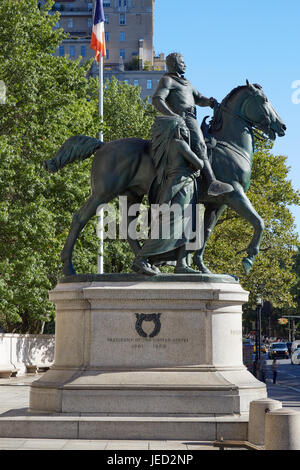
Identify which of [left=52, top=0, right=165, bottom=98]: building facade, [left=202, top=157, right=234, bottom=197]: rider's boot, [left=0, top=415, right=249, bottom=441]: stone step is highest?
[left=52, top=0, right=165, bottom=98]: building facade

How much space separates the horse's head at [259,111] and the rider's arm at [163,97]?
1491 mm

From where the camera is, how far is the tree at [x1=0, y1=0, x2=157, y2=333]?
28.0 metres

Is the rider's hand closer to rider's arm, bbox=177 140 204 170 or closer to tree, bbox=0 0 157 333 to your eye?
rider's arm, bbox=177 140 204 170

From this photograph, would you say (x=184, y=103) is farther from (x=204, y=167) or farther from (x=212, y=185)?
(x=212, y=185)

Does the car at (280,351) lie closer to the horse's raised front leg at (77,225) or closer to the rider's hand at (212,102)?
the rider's hand at (212,102)

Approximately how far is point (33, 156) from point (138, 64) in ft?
325

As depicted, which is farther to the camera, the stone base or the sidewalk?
the stone base

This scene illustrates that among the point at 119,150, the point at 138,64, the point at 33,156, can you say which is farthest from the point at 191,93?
the point at 138,64

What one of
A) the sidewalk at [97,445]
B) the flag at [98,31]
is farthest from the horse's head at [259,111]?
the flag at [98,31]

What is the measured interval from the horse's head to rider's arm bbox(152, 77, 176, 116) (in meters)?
1.49

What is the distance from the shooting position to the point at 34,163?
29.2m

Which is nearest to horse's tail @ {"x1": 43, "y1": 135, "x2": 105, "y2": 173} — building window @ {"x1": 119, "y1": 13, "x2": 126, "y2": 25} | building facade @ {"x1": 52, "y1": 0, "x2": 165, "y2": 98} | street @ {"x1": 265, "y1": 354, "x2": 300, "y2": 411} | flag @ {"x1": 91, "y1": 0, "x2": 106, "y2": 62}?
street @ {"x1": 265, "y1": 354, "x2": 300, "y2": 411}

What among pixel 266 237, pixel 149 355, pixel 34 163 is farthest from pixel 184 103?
pixel 266 237
